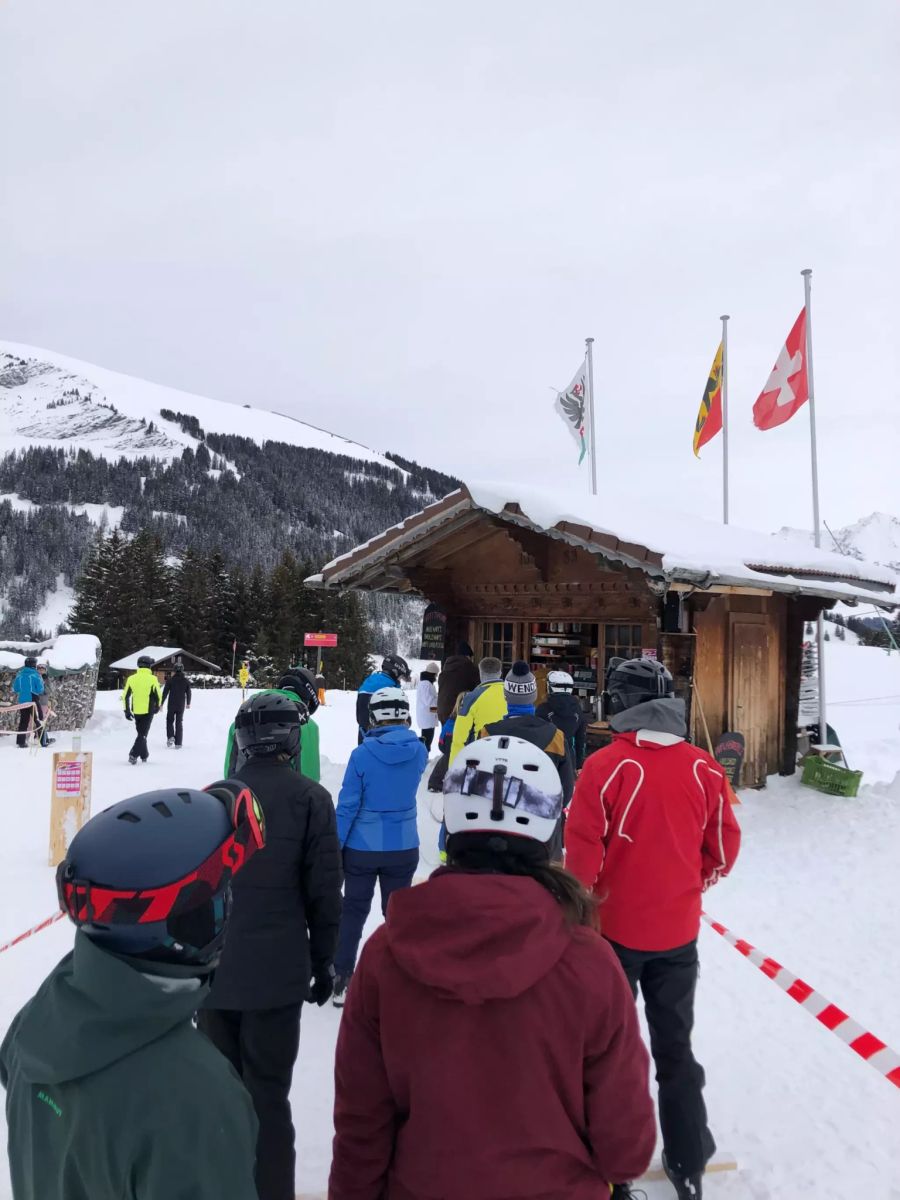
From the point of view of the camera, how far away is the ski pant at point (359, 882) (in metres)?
4.50

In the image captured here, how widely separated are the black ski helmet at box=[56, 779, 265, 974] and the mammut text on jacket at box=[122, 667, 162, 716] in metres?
12.1

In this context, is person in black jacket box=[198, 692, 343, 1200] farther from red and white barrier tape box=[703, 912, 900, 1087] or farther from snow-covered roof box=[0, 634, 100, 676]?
snow-covered roof box=[0, 634, 100, 676]

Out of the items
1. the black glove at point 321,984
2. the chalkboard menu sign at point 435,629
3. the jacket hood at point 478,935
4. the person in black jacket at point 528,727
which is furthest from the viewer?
the chalkboard menu sign at point 435,629

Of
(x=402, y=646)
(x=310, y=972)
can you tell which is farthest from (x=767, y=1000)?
(x=402, y=646)

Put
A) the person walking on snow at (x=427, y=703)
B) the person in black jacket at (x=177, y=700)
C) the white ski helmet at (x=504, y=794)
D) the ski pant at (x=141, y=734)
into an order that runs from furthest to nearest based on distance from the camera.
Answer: the person in black jacket at (x=177, y=700) → the ski pant at (x=141, y=734) → the person walking on snow at (x=427, y=703) → the white ski helmet at (x=504, y=794)

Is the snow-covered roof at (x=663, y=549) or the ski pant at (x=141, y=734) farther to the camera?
the ski pant at (x=141, y=734)

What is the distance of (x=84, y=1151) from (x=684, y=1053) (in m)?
2.49

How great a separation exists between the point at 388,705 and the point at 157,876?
3164mm

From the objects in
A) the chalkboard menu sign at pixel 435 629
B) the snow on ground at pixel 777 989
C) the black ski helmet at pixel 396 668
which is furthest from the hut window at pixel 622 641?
the black ski helmet at pixel 396 668

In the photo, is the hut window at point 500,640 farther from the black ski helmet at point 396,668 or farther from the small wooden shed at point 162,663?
the small wooden shed at point 162,663

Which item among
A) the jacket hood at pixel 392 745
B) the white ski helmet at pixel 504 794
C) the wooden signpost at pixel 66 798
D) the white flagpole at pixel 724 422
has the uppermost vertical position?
the white flagpole at pixel 724 422

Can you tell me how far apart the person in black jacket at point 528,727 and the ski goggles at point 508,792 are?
8.11ft

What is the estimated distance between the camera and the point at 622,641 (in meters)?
11.3

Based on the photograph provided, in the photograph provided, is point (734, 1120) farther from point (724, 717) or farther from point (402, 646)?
point (402, 646)
